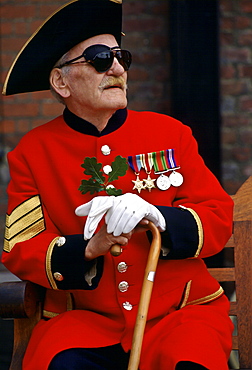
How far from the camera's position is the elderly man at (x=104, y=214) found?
82.4 inches

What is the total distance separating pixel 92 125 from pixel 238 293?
0.76 metres

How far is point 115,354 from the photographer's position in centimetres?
213

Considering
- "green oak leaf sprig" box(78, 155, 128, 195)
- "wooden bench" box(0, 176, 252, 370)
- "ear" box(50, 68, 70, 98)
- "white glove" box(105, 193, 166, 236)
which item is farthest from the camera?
"ear" box(50, 68, 70, 98)

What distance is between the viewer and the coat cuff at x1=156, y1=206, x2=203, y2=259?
83.0 inches

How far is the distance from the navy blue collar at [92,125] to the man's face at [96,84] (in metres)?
0.05

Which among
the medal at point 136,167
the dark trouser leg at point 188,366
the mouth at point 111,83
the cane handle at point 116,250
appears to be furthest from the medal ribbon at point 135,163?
the dark trouser leg at point 188,366

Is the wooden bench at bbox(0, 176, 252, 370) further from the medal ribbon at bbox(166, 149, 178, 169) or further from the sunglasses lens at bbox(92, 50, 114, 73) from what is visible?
the sunglasses lens at bbox(92, 50, 114, 73)

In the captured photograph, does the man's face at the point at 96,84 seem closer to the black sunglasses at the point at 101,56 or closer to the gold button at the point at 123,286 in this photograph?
the black sunglasses at the point at 101,56

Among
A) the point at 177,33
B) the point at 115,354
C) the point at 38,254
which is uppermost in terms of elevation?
the point at 177,33

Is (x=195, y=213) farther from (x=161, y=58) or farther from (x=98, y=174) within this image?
(x=161, y=58)

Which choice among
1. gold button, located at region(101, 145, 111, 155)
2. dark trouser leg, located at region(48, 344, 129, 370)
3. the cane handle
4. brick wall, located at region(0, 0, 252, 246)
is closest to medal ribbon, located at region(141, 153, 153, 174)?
gold button, located at region(101, 145, 111, 155)

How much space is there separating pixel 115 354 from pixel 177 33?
2.24m

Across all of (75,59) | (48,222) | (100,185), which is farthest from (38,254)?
(75,59)

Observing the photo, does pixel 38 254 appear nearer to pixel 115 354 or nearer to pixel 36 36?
pixel 115 354
